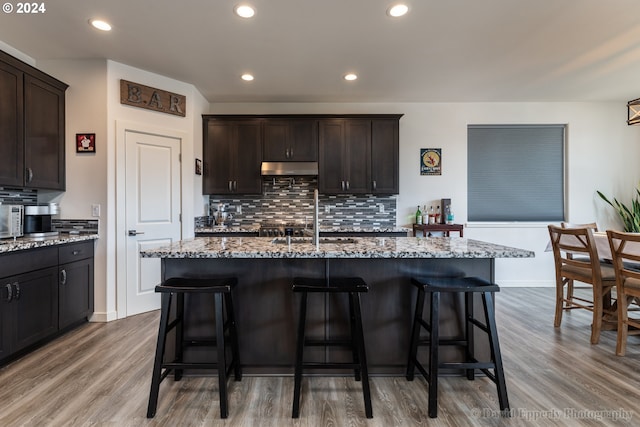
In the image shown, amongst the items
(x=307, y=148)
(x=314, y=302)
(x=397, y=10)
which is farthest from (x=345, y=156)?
(x=314, y=302)

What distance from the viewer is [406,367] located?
2027mm

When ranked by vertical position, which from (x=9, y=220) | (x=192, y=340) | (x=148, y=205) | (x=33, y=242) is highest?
(x=148, y=205)

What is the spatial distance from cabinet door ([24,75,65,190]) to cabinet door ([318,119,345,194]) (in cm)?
287

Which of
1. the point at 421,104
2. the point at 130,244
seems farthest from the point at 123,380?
the point at 421,104

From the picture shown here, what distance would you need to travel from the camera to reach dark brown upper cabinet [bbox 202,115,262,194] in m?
4.14

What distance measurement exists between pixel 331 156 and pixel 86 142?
9.18ft

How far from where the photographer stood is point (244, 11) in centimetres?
232

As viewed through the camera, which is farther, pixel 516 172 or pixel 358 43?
pixel 516 172

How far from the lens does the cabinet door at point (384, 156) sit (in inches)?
163

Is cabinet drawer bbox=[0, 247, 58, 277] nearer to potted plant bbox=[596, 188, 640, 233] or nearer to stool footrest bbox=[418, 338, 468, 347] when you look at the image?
stool footrest bbox=[418, 338, 468, 347]

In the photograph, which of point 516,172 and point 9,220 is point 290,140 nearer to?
point 9,220

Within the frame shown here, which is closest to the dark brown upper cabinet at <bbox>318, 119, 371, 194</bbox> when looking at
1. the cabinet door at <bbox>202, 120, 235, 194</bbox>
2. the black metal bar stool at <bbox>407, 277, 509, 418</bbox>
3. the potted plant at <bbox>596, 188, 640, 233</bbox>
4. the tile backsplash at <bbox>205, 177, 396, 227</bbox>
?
the tile backsplash at <bbox>205, 177, 396, 227</bbox>

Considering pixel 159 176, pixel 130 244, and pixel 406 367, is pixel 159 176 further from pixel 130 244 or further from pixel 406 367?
pixel 406 367

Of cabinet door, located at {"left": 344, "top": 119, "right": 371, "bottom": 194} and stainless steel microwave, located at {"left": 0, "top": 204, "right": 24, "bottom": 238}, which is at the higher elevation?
cabinet door, located at {"left": 344, "top": 119, "right": 371, "bottom": 194}
